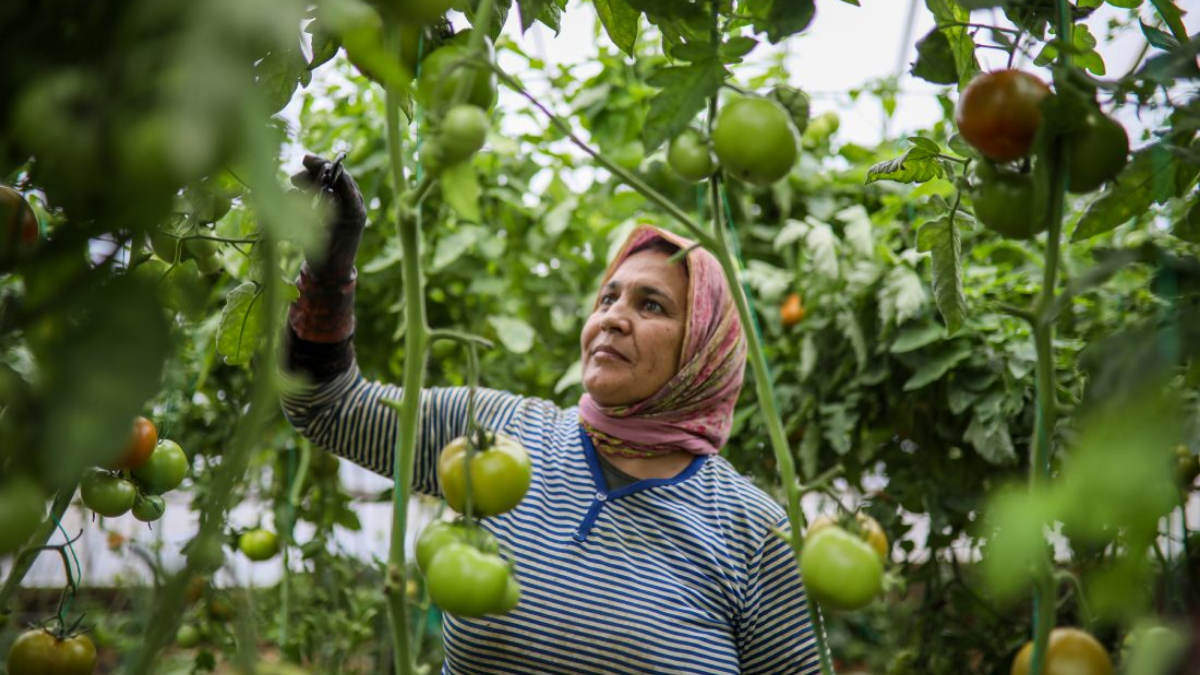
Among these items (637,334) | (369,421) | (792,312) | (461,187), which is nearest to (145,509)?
(461,187)

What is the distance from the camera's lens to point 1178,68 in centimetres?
52

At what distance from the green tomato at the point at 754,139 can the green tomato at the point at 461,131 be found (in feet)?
0.49

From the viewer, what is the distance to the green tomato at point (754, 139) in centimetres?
54

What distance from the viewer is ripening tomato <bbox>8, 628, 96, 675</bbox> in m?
0.67

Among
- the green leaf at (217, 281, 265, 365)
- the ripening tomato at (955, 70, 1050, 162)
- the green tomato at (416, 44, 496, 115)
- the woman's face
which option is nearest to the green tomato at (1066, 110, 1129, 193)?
the ripening tomato at (955, 70, 1050, 162)

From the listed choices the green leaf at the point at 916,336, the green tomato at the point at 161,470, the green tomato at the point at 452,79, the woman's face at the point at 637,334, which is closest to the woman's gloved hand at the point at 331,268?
the green tomato at the point at 161,470

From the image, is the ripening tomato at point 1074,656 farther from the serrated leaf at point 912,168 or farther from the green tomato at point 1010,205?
the serrated leaf at point 912,168

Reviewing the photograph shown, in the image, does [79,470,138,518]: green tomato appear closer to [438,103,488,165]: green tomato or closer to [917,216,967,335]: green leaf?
[438,103,488,165]: green tomato

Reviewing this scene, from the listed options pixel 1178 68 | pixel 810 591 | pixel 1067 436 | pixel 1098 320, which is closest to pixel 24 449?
pixel 810 591

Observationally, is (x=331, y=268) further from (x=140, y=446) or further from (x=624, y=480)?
(x=624, y=480)

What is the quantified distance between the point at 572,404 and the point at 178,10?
1838 millimetres

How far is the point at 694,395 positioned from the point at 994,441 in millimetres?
591

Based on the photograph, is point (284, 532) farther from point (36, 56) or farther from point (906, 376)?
point (36, 56)

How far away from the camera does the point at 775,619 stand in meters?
1.31
